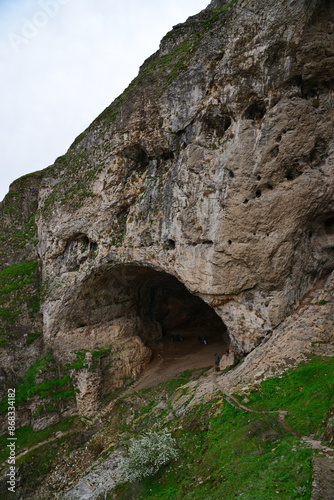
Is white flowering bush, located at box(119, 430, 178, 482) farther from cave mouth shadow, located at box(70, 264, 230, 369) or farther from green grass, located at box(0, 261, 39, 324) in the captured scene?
green grass, located at box(0, 261, 39, 324)

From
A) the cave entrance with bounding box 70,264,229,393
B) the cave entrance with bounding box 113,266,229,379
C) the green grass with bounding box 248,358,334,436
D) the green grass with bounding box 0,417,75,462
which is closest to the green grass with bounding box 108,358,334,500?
the green grass with bounding box 248,358,334,436

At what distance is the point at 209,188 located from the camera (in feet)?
53.5

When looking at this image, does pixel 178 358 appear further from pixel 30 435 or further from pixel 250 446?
pixel 250 446

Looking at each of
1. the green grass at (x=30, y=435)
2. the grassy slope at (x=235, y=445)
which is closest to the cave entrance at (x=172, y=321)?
the grassy slope at (x=235, y=445)

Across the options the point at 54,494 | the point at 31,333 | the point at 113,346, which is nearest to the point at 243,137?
the point at 113,346

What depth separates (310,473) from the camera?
238 inches

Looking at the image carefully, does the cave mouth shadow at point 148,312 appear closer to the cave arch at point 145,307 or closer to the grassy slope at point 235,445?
the cave arch at point 145,307

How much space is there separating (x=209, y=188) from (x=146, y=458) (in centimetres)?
1245

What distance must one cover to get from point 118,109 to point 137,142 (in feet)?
11.2

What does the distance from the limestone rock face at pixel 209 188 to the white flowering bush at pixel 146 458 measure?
6551 millimetres

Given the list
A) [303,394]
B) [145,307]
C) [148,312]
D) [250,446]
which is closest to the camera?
[250,446]

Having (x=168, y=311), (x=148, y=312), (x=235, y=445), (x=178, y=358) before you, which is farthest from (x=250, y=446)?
(x=168, y=311)

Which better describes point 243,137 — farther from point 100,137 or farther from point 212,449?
point 212,449

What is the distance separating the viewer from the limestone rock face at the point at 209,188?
554 inches
